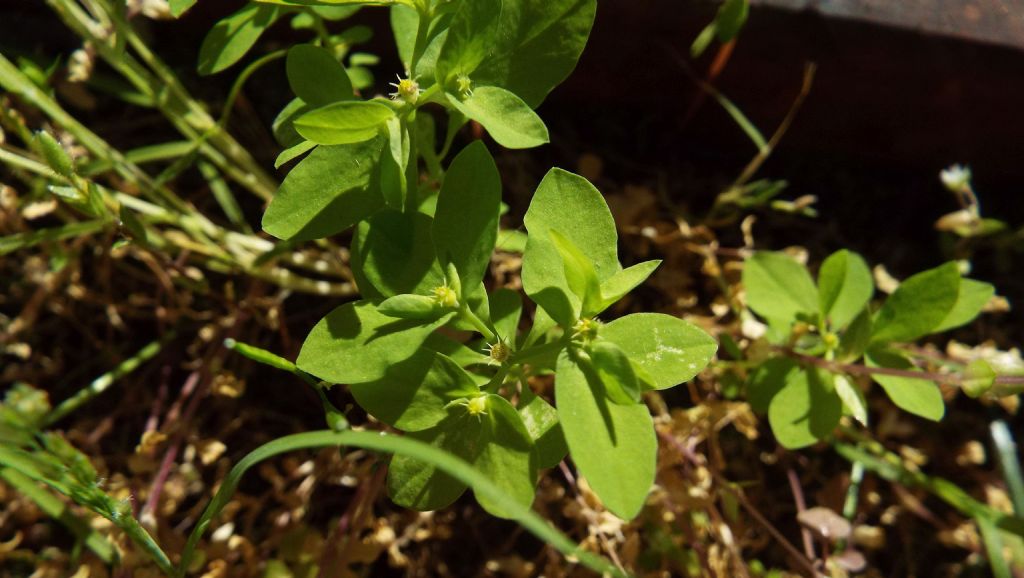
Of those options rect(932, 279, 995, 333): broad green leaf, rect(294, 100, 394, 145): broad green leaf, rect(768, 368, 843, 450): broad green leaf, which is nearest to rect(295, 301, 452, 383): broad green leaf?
rect(294, 100, 394, 145): broad green leaf

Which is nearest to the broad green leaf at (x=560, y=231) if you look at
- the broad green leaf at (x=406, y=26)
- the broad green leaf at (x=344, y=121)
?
the broad green leaf at (x=344, y=121)

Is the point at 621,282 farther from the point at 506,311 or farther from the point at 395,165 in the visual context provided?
the point at 395,165

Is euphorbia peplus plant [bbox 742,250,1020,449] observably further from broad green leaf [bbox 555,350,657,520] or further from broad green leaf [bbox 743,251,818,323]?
broad green leaf [bbox 555,350,657,520]

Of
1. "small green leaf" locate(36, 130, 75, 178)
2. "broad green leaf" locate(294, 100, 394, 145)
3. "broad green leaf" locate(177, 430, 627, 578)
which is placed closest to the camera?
"broad green leaf" locate(177, 430, 627, 578)

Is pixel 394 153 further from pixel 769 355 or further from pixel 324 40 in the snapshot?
pixel 769 355

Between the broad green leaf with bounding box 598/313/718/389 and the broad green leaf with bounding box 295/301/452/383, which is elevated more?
the broad green leaf with bounding box 295/301/452/383

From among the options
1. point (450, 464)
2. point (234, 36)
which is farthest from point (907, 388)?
point (234, 36)

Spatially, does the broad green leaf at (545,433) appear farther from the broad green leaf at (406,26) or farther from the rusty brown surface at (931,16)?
the rusty brown surface at (931,16)
